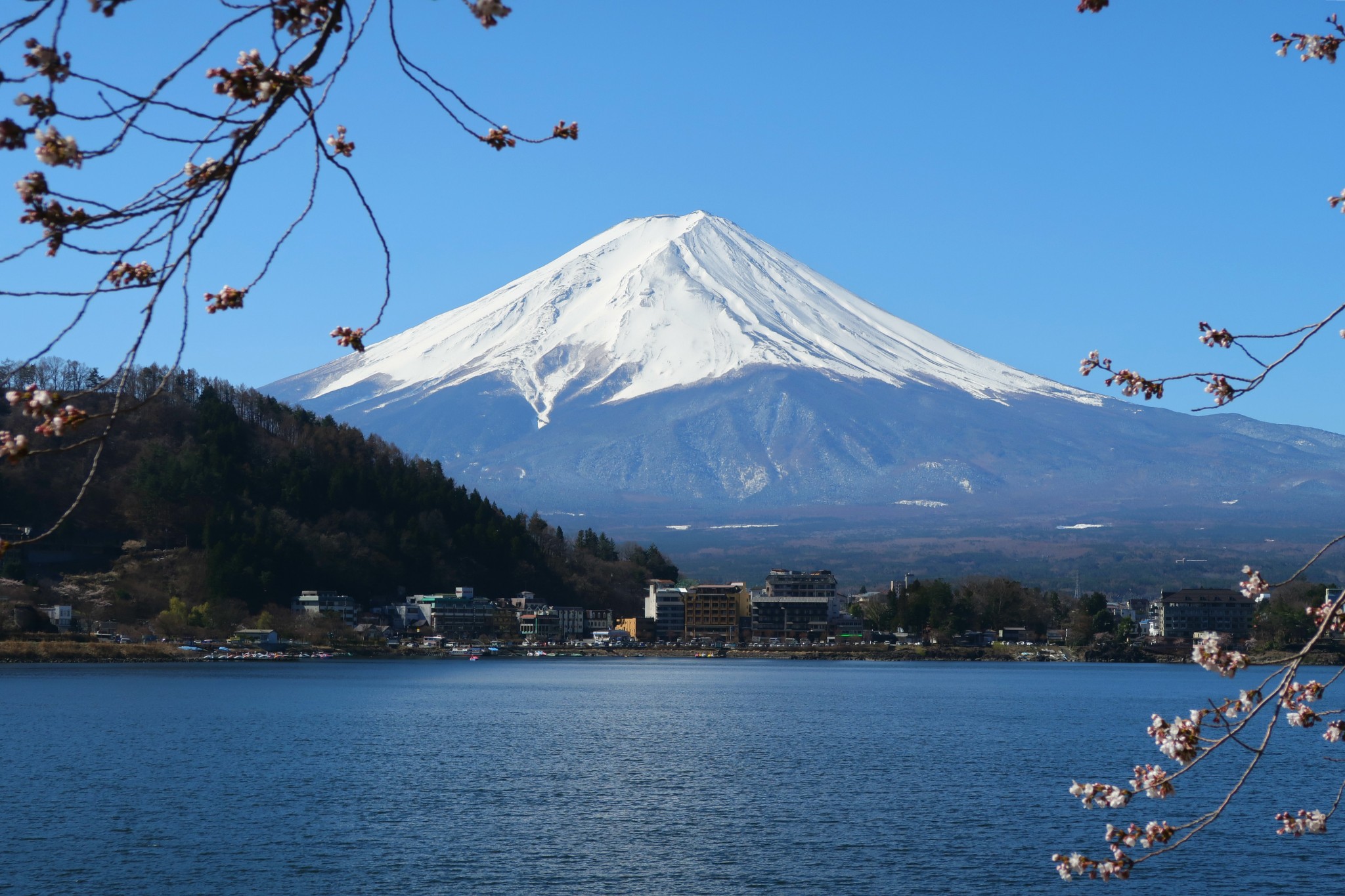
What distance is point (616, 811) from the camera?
25078 millimetres

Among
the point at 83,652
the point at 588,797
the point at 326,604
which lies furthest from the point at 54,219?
the point at 326,604

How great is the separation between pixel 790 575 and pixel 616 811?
101m

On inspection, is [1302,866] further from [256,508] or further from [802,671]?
[256,508]

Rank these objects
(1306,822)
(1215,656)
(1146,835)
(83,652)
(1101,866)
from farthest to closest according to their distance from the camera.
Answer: (83,652) → (1306,822) → (1146,835) → (1101,866) → (1215,656)

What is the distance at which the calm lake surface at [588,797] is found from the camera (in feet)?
63.4

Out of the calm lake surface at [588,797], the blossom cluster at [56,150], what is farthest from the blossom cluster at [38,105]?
the calm lake surface at [588,797]

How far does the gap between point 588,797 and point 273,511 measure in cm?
7707

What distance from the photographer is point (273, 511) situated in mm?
98938

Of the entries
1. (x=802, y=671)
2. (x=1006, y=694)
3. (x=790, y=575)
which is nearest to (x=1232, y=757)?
(x=1006, y=694)

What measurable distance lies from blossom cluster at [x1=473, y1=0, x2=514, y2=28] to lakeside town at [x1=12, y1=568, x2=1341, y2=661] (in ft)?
272

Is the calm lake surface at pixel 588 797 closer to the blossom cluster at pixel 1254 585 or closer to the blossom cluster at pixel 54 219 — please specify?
the blossom cluster at pixel 1254 585

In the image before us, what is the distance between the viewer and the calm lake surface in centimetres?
1933

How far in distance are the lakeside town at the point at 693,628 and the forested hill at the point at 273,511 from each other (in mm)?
2596

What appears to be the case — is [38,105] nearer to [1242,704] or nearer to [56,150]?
[56,150]
